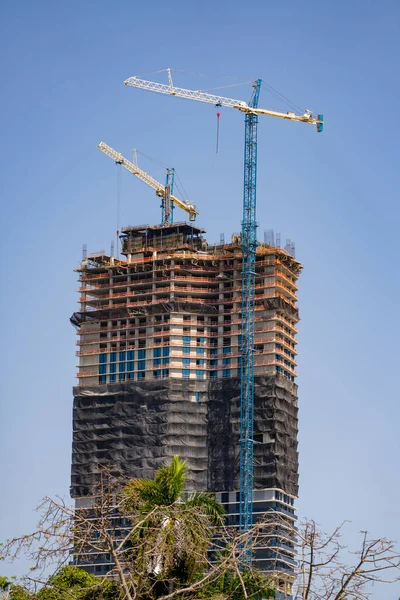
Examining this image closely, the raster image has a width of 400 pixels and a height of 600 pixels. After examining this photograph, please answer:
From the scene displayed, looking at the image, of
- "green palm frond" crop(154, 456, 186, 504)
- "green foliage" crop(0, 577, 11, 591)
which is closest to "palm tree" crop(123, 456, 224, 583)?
"green palm frond" crop(154, 456, 186, 504)

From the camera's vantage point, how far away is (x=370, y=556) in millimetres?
33438

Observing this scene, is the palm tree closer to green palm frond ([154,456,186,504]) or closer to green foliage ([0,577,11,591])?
green palm frond ([154,456,186,504])

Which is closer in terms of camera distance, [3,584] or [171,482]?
[171,482]

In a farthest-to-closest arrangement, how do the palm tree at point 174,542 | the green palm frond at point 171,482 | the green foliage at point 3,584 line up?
the green foliage at point 3,584 < the green palm frond at point 171,482 < the palm tree at point 174,542

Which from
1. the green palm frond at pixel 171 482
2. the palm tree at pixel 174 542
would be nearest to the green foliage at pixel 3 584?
the green palm frond at pixel 171 482

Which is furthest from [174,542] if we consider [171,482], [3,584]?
[3,584]

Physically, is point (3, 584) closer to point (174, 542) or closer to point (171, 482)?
point (171, 482)

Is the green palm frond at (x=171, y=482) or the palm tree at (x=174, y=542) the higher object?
the green palm frond at (x=171, y=482)

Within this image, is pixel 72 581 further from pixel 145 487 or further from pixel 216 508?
pixel 145 487

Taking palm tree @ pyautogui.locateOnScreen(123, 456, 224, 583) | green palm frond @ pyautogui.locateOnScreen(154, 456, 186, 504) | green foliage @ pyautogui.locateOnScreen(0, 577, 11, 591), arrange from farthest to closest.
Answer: green foliage @ pyautogui.locateOnScreen(0, 577, 11, 591) < green palm frond @ pyautogui.locateOnScreen(154, 456, 186, 504) < palm tree @ pyautogui.locateOnScreen(123, 456, 224, 583)

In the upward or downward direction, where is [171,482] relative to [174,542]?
upward

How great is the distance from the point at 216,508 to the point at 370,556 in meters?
46.4

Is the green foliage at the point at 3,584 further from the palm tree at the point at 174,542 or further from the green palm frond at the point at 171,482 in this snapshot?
the palm tree at the point at 174,542

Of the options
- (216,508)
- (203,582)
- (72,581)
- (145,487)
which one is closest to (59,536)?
(203,582)
